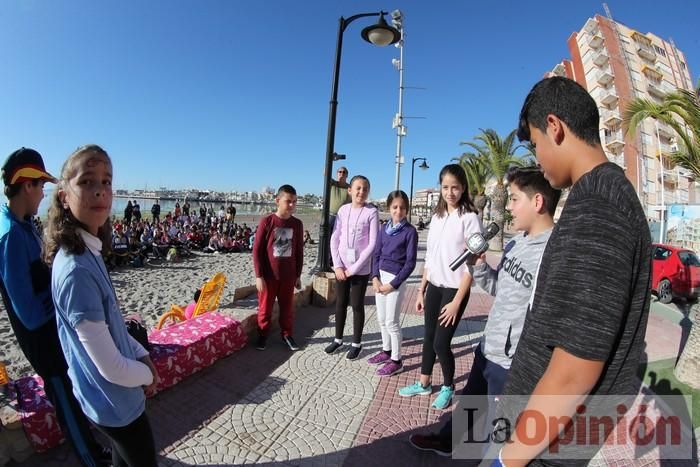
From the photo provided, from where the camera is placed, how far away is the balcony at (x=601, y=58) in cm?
4307

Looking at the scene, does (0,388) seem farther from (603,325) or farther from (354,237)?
(603,325)

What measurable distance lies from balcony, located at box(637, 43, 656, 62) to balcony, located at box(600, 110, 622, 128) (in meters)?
9.81

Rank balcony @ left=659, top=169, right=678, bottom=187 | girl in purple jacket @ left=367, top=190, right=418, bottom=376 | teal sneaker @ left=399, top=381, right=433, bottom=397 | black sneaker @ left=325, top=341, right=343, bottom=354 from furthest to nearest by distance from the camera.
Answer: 1. balcony @ left=659, top=169, right=678, bottom=187
2. black sneaker @ left=325, top=341, right=343, bottom=354
3. girl in purple jacket @ left=367, top=190, right=418, bottom=376
4. teal sneaker @ left=399, top=381, right=433, bottom=397

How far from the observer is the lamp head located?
638 cm

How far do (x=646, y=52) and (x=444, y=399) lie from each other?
2480 inches

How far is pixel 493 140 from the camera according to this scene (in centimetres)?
1966

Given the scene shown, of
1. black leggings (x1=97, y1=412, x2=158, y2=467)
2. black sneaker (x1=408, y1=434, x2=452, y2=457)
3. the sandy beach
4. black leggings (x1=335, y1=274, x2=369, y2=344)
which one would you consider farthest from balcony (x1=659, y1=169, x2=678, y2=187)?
black leggings (x1=97, y1=412, x2=158, y2=467)

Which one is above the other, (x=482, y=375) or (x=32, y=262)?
(x=32, y=262)

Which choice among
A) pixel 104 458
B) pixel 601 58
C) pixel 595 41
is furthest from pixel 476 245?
pixel 595 41

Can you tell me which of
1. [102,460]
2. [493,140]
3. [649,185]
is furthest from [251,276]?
[649,185]

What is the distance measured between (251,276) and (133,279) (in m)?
3.04

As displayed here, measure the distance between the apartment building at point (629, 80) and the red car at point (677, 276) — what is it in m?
34.6

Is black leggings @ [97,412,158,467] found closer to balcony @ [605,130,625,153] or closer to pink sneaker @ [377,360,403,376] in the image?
pink sneaker @ [377,360,403,376]

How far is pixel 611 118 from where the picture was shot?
41.4 meters
